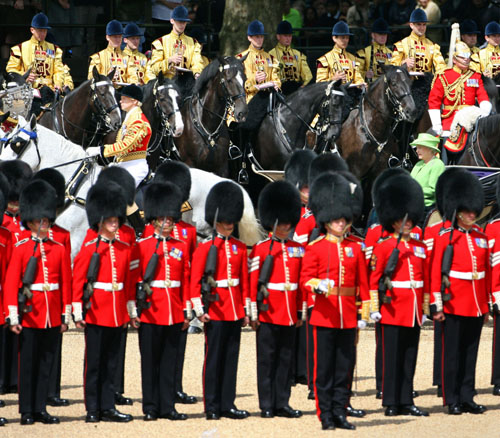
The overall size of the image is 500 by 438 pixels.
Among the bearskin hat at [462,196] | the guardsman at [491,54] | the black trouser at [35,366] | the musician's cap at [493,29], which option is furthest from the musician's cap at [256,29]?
the black trouser at [35,366]

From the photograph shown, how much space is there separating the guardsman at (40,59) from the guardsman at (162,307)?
6.77 m

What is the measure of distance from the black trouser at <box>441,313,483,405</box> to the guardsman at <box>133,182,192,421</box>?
1769 mm

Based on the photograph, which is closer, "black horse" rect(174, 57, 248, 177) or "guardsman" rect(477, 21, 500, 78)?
"black horse" rect(174, 57, 248, 177)

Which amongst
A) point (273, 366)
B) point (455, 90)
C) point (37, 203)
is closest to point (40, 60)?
point (455, 90)

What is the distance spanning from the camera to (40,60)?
50.1ft

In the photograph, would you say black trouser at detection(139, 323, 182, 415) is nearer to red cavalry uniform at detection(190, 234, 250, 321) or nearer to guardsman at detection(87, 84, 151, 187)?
red cavalry uniform at detection(190, 234, 250, 321)

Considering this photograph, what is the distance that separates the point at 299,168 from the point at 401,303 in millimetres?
Answer: 1947

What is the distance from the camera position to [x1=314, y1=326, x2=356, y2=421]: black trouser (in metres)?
8.41

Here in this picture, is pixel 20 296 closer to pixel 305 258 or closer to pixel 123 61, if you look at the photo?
pixel 305 258

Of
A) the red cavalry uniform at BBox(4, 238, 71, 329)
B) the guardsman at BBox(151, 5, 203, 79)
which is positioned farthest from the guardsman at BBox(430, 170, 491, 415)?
the guardsman at BBox(151, 5, 203, 79)

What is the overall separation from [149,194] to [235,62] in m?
4.75

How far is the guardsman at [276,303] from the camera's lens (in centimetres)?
873

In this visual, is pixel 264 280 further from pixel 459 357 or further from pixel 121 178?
pixel 121 178

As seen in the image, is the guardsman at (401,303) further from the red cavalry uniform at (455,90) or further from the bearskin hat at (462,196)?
the red cavalry uniform at (455,90)
